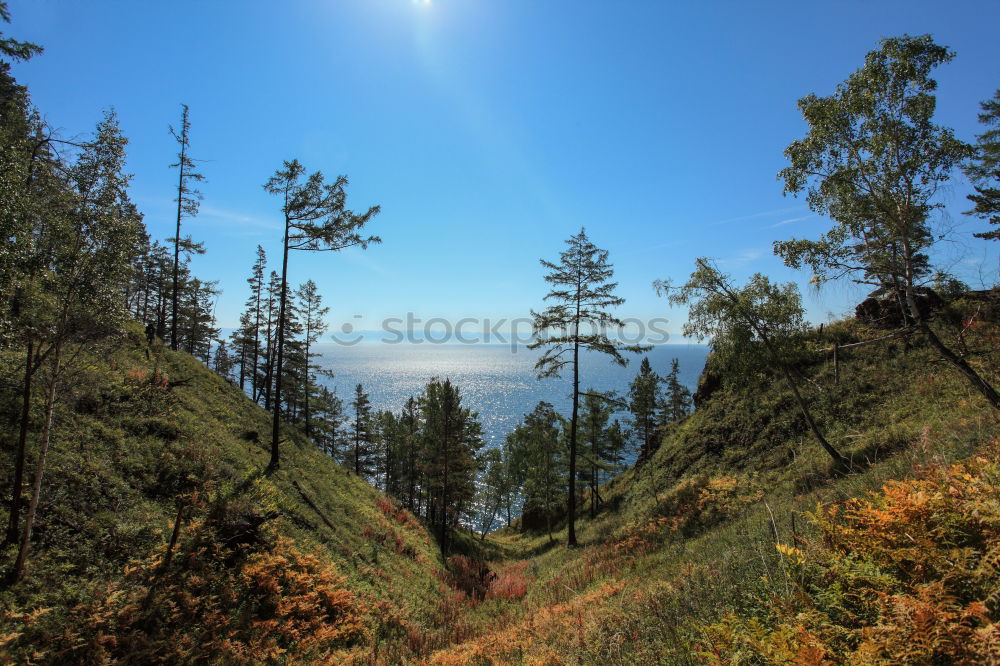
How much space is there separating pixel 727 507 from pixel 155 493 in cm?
1681

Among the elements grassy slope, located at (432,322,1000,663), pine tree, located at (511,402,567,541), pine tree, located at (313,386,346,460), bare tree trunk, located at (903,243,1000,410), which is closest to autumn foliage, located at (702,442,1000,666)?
grassy slope, located at (432,322,1000,663)

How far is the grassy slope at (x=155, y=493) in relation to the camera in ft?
22.6

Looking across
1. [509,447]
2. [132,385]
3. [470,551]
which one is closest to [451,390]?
[470,551]

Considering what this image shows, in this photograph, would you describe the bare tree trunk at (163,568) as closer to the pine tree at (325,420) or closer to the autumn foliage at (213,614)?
the autumn foliage at (213,614)

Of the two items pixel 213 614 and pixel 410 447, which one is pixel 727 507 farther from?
pixel 410 447

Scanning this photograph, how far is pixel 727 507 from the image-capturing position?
1223cm

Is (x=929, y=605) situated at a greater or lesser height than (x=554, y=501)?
greater

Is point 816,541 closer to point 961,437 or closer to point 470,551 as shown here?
point 961,437

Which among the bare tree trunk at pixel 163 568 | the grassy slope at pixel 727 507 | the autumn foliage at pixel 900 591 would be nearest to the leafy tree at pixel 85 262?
the bare tree trunk at pixel 163 568

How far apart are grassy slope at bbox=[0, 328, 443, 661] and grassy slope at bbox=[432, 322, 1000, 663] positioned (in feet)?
14.6

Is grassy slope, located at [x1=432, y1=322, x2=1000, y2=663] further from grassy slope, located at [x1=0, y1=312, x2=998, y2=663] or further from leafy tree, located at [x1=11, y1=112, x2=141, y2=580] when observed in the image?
leafy tree, located at [x1=11, y1=112, x2=141, y2=580]

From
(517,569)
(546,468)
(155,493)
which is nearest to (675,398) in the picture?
(546,468)

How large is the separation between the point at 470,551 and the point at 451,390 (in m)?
12.6

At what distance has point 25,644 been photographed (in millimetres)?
5562
